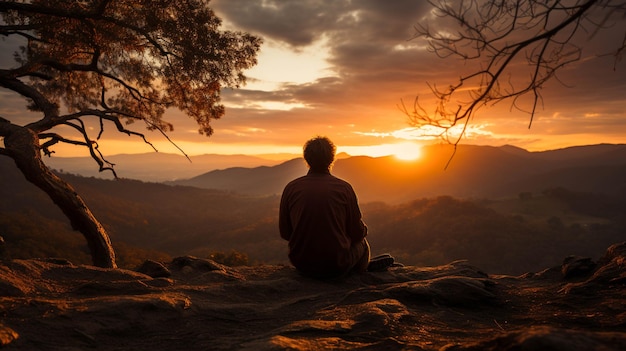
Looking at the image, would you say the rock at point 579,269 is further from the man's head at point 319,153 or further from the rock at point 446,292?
the man's head at point 319,153

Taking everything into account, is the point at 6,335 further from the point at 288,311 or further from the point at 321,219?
the point at 321,219

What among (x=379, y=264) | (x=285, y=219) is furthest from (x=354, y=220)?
(x=379, y=264)

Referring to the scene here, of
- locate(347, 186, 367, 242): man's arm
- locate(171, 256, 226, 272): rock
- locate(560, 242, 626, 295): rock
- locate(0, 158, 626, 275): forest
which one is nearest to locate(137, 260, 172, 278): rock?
locate(171, 256, 226, 272): rock

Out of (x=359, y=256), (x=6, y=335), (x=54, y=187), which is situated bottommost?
(x=359, y=256)

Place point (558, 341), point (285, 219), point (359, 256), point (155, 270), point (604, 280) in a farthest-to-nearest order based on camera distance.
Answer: point (359, 256)
point (155, 270)
point (285, 219)
point (604, 280)
point (558, 341)

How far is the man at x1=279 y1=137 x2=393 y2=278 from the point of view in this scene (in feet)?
18.5

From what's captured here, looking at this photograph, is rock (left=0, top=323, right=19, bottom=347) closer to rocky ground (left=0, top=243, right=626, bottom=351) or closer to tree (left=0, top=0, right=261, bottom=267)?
rocky ground (left=0, top=243, right=626, bottom=351)

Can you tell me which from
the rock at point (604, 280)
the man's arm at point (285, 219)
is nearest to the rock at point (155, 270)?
the man's arm at point (285, 219)

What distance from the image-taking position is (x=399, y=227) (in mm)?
111188

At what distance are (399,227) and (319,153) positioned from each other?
10923 cm

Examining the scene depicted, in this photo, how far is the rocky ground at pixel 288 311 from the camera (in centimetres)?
328

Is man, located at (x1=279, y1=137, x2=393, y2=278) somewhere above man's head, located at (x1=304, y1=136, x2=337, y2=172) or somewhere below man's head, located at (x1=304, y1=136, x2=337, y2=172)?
below

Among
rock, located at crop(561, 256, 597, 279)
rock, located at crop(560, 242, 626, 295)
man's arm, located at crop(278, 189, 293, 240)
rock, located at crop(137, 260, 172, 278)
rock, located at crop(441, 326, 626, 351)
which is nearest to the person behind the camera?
rock, located at crop(441, 326, 626, 351)

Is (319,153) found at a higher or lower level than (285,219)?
higher
